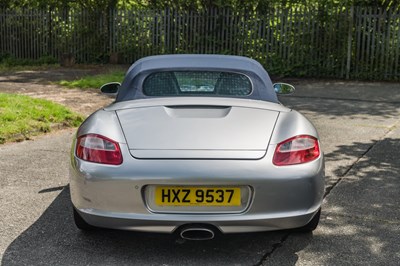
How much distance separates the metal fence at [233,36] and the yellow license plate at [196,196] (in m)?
12.6

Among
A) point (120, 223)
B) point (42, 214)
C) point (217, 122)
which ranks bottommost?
point (42, 214)

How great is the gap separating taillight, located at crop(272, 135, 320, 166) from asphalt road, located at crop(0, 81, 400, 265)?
2.21 ft

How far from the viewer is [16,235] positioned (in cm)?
387

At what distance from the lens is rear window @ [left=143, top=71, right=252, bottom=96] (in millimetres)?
4309

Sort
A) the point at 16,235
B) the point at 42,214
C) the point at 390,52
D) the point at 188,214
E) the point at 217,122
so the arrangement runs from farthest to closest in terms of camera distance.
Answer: the point at 390,52
the point at 42,214
the point at 16,235
the point at 217,122
the point at 188,214

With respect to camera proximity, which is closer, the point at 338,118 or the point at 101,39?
the point at 338,118

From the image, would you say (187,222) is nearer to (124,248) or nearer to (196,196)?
(196,196)

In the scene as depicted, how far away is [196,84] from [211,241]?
4.53 ft

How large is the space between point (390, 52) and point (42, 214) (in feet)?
41.6

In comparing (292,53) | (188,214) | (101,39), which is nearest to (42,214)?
(188,214)

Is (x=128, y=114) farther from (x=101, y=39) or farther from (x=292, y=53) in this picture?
(x=101, y=39)

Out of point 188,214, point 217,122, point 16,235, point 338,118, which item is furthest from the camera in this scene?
point 338,118

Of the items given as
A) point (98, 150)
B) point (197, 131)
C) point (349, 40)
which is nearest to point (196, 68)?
point (197, 131)

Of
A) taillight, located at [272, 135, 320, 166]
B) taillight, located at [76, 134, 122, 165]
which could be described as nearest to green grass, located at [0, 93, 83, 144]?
taillight, located at [76, 134, 122, 165]
